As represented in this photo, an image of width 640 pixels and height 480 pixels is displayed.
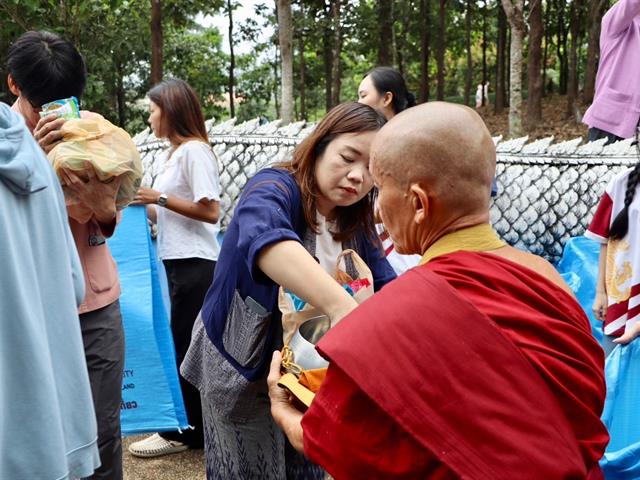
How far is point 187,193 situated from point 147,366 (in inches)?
32.7

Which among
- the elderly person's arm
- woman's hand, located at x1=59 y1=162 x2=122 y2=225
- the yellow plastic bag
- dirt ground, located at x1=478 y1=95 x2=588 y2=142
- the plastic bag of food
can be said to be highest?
the elderly person's arm

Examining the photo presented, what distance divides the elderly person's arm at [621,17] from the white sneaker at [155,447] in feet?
11.0

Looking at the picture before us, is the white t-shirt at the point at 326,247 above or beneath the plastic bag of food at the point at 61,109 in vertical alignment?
beneath

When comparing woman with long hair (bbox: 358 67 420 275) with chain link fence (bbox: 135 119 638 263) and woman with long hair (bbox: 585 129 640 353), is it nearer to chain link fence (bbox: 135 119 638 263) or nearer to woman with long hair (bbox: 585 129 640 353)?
chain link fence (bbox: 135 119 638 263)

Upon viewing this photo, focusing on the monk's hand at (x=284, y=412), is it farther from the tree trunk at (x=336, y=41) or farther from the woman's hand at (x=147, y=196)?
the tree trunk at (x=336, y=41)

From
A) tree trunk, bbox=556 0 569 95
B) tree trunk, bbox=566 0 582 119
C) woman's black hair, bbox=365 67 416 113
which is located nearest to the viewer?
woman's black hair, bbox=365 67 416 113

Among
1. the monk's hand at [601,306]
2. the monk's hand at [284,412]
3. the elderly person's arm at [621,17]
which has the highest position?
the elderly person's arm at [621,17]

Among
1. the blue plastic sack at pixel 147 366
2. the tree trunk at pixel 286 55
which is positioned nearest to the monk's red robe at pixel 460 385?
the blue plastic sack at pixel 147 366

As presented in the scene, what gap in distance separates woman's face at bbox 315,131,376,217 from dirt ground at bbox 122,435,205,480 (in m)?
1.94

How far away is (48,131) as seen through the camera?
1924 mm

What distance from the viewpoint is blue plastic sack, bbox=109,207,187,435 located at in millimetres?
3154

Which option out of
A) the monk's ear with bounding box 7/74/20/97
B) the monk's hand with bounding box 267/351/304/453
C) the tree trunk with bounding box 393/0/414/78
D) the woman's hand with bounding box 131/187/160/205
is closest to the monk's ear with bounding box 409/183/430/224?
the monk's hand with bounding box 267/351/304/453

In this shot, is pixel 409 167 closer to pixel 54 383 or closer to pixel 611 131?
pixel 54 383

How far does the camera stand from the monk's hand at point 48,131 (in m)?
1.92
